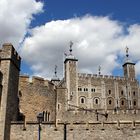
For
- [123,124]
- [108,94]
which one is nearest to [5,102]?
[123,124]

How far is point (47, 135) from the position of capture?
16.5 m

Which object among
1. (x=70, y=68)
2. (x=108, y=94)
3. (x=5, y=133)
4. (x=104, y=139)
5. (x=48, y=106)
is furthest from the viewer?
(x=108, y=94)

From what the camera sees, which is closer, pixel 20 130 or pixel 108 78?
pixel 20 130

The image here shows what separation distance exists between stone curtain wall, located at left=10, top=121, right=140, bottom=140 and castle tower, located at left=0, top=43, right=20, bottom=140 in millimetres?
762

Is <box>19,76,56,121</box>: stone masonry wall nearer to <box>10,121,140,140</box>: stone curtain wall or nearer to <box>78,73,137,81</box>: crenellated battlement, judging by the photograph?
<box>10,121,140,140</box>: stone curtain wall

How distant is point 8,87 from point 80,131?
185 inches

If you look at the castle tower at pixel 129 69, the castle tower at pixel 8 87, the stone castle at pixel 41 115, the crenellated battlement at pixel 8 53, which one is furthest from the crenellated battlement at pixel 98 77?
the crenellated battlement at pixel 8 53

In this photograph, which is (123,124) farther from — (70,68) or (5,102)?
(70,68)

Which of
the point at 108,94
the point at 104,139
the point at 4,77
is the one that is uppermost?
the point at 108,94

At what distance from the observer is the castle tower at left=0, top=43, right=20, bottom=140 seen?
52.1 feet

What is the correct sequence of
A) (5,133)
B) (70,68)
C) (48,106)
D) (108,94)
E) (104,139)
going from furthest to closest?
(108,94)
(70,68)
(48,106)
(104,139)
(5,133)

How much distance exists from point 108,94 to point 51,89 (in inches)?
1784

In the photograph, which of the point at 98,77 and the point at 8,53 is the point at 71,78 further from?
the point at 8,53

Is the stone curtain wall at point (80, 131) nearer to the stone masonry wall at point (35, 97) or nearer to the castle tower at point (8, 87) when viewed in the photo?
the castle tower at point (8, 87)
